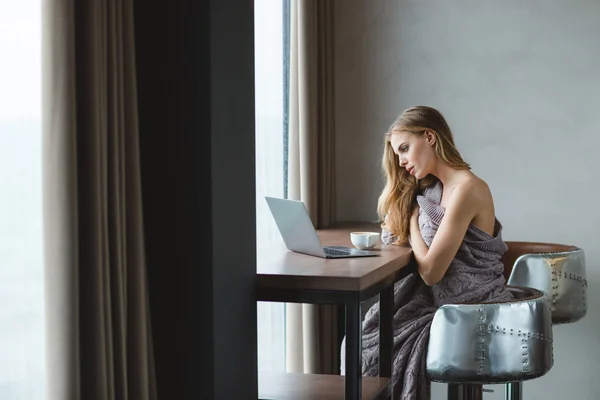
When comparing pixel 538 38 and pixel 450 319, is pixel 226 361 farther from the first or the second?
pixel 538 38

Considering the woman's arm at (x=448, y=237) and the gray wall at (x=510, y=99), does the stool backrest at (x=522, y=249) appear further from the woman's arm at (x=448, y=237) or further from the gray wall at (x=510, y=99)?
the woman's arm at (x=448, y=237)

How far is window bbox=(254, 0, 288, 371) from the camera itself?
11.3ft

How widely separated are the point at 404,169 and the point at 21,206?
1.55 metres

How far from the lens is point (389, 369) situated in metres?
2.72

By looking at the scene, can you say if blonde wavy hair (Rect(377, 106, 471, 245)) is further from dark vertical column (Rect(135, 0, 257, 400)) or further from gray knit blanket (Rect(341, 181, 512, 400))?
dark vertical column (Rect(135, 0, 257, 400))

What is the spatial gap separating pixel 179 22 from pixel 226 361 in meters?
0.82

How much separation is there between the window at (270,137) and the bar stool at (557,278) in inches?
37.5

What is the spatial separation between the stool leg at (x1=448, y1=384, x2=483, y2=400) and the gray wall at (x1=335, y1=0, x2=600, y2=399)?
137 centimetres

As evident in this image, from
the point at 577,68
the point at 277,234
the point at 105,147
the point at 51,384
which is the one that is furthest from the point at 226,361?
the point at 577,68

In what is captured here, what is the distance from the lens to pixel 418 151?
294 centimetres

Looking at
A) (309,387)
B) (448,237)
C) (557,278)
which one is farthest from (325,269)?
(557,278)

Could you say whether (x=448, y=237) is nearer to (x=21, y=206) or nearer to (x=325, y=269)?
(x=325, y=269)

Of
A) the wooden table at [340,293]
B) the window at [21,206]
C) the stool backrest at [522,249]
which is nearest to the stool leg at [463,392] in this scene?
the wooden table at [340,293]

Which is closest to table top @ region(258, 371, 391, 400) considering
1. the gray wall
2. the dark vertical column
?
the dark vertical column
